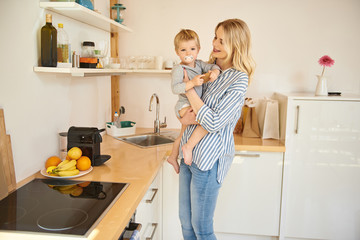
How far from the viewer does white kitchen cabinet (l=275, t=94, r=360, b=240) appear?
254 cm

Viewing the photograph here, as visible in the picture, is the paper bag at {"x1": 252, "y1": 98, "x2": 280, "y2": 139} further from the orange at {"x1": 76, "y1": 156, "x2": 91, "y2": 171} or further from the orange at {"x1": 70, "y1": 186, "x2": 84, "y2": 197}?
the orange at {"x1": 70, "y1": 186, "x2": 84, "y2": 197}

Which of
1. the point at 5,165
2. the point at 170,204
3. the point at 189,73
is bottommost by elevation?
the point at 170,204

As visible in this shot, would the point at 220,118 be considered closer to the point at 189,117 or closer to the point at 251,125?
the point at 189,117

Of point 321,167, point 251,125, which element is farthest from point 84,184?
point 321,167

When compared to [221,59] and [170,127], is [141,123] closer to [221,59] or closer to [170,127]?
[170,127]

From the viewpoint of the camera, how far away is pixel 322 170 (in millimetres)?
2604

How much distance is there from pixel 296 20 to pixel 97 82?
1.81m

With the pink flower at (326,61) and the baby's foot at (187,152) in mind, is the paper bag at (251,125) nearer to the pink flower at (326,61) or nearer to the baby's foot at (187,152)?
the pink flower at (326,61)

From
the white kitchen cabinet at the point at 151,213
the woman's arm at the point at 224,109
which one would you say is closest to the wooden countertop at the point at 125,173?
the white kitchen cabinet at the point at 151,213

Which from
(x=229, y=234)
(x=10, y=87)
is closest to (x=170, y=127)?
(x=229, y=234)

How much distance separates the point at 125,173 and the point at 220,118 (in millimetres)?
643

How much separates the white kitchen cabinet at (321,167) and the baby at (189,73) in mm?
989

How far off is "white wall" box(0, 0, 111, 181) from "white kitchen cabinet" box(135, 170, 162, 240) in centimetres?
64

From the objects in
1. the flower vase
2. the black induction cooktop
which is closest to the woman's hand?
the black induction cooktop
